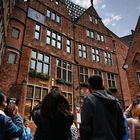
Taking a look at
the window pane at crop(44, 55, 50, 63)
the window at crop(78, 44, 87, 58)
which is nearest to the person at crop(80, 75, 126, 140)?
the window pane at crop(44, 55, 50, 63)

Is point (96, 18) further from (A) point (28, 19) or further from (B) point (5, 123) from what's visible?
(B) point (5, 123)

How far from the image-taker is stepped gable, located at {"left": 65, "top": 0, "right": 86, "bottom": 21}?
20308 millimetres

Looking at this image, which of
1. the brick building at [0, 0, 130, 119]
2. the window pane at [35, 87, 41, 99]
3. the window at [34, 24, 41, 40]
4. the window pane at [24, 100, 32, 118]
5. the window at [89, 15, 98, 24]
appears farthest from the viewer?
the window at [89, 15, 98, 24]

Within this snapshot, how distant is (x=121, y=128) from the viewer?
2590mm

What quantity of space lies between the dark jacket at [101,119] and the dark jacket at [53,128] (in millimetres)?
A: 293

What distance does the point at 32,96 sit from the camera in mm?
12320

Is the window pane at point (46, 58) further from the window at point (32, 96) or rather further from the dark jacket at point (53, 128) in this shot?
the dark jacket at point (53, 128)

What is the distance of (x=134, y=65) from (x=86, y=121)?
13.3 meters

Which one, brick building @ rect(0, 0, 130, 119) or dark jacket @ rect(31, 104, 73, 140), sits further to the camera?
brick building @ rect(0, 0, 130, 119)

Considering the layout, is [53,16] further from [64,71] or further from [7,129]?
[7,129]

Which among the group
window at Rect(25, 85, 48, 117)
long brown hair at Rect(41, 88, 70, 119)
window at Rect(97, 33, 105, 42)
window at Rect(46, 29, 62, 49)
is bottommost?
long brown hair at Rect(41, 88, 70, 119)

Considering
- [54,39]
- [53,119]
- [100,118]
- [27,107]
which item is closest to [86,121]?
[100,118]

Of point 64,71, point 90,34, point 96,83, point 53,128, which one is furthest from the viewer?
point 90,34

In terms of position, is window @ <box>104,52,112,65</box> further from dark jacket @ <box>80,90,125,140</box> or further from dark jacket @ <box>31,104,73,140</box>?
dark jacket @ <box>31,104,73,140</box>
